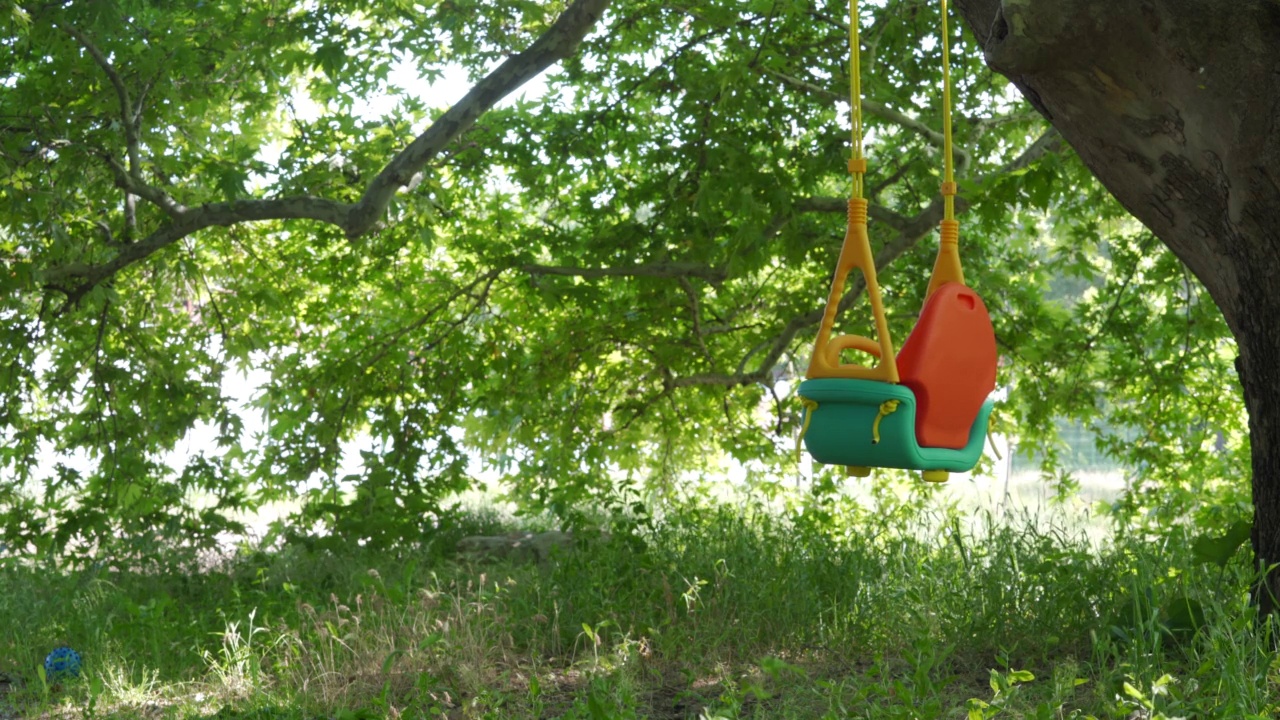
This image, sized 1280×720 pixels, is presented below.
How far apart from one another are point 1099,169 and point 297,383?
5183 millimetres

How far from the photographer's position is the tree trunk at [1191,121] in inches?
122

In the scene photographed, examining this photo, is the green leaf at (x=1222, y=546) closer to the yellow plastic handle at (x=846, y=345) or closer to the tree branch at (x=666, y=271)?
the yellow plastic handle at (x=846, y=345)

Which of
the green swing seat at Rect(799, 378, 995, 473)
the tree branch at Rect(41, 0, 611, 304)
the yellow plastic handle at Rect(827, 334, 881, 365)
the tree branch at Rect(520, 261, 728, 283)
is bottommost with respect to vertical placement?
the green swing seat at Rect(799, 378, 995, 473)

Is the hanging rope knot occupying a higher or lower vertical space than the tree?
lower

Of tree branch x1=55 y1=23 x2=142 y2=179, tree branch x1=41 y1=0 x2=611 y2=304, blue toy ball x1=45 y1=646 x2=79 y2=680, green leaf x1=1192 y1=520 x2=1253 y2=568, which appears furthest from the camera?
tree branch x1=41 y1=0 x2=611 y2=304

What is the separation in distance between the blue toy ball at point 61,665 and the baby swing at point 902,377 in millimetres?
3207

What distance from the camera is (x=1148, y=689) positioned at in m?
3.22

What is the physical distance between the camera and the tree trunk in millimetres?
3096

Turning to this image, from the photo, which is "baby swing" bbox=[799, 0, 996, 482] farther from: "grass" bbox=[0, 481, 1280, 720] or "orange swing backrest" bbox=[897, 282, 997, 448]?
"grass" bbox=[0, 481, 1280, 720]

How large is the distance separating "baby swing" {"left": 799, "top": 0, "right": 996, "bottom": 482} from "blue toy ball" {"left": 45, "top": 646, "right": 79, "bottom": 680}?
3.21m

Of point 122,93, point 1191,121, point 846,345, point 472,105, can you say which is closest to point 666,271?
point 472,105

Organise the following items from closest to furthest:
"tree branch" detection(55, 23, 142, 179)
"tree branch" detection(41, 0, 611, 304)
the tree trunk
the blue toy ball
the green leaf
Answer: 1. the tree trunk
2. the green leaf
3. the blue toy ball
4. "tree branch" detection(55, 23, 142, 179)
5. "tree branch" detection(41, 0, 611, 304)

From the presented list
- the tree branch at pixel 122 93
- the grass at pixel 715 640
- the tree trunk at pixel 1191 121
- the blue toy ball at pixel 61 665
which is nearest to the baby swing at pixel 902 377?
the tree trunk at pixel 1191 121

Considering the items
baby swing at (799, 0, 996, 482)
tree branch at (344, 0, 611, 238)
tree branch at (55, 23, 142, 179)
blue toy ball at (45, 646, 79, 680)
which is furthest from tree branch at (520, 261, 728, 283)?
blue toy ball at (45, 646, 79, 680)
